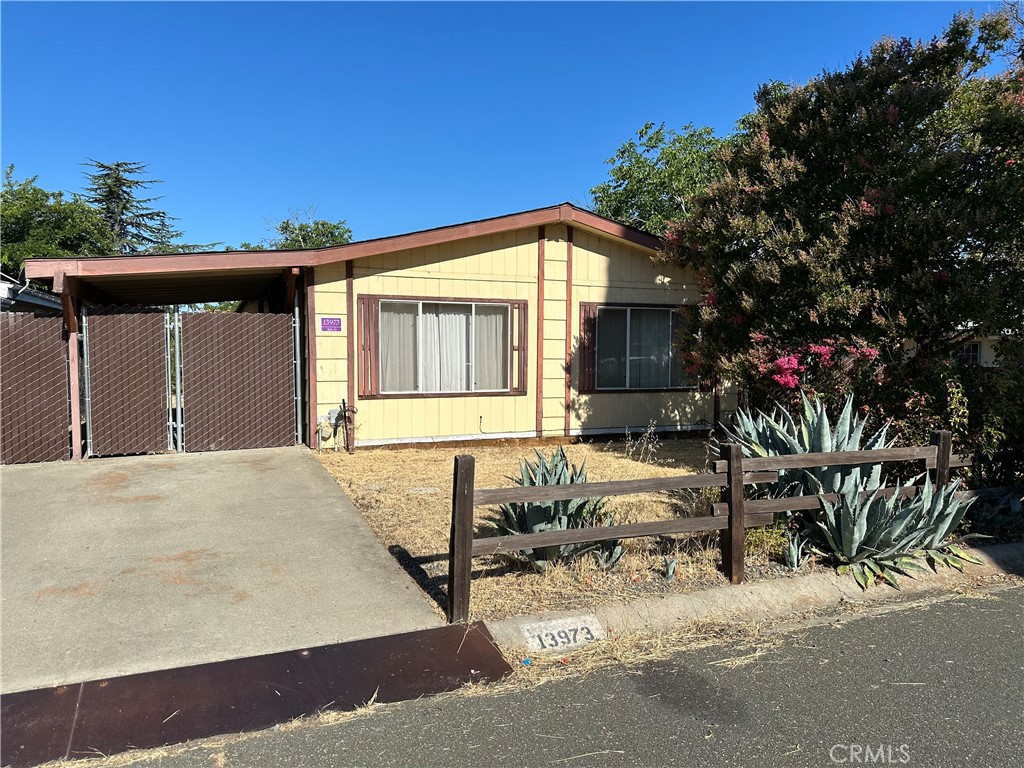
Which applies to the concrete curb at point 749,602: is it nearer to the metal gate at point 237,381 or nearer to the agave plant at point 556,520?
the agave plant at point 556,520

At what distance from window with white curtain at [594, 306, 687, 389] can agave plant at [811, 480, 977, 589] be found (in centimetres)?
572

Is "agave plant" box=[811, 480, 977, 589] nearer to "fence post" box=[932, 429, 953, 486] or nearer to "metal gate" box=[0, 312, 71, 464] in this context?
"fence post" box=[932, 429, 953, 486]

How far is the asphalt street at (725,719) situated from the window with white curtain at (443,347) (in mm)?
6548

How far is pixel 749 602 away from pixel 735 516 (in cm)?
56

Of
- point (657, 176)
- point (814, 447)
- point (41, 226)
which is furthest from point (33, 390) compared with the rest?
point (41, 226)

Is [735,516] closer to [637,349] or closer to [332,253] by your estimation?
[332,253]

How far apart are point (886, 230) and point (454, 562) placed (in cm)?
623

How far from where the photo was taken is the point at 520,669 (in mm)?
3520

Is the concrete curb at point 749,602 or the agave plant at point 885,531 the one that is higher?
the agave plant at point 885,531

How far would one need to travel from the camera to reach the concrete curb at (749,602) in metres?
4.02

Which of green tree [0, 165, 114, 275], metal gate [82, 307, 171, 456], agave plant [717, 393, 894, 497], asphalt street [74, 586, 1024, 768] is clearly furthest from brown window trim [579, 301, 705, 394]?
green tree [0, 165, 114, 275]

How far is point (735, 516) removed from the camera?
15.1 feet

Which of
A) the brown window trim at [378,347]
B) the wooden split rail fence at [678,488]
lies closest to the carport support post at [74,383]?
the brown window trim at [378,347]

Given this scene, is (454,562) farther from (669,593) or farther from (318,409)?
(318,409)
